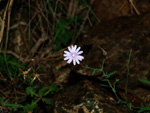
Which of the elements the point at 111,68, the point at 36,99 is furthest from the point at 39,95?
the point at 111,68

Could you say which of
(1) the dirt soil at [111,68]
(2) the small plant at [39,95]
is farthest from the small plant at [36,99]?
(1) the dirt soil at [111,68]

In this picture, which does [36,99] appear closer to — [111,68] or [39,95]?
[39,95]

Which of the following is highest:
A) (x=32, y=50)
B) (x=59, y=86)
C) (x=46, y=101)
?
(x=32, y=50)

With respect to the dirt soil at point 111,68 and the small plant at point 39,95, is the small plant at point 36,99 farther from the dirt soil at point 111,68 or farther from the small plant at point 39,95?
the dirt soil at point 111,68

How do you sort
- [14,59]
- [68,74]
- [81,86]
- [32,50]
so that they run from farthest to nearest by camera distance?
1. [32,50]
2. [14,59]
3. [68,74]
4. [81,86]

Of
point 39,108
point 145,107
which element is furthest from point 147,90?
point 39,108

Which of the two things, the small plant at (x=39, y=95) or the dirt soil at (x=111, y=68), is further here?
the small plant at (x=39, y=95)

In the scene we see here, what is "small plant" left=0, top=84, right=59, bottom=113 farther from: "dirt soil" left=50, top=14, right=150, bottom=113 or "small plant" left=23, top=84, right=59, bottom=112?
"dirt soil" left=50, top=14, right=150, bottom=113

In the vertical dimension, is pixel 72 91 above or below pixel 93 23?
below

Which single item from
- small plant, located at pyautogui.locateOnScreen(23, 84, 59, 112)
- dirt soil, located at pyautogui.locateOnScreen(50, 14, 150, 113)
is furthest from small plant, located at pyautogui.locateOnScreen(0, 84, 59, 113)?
dirt soil, located at pyautogui.locateOnScreen(50, 14, 150, 113)

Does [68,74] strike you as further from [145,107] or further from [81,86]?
[145,107]

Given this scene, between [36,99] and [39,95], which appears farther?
[36,99]
